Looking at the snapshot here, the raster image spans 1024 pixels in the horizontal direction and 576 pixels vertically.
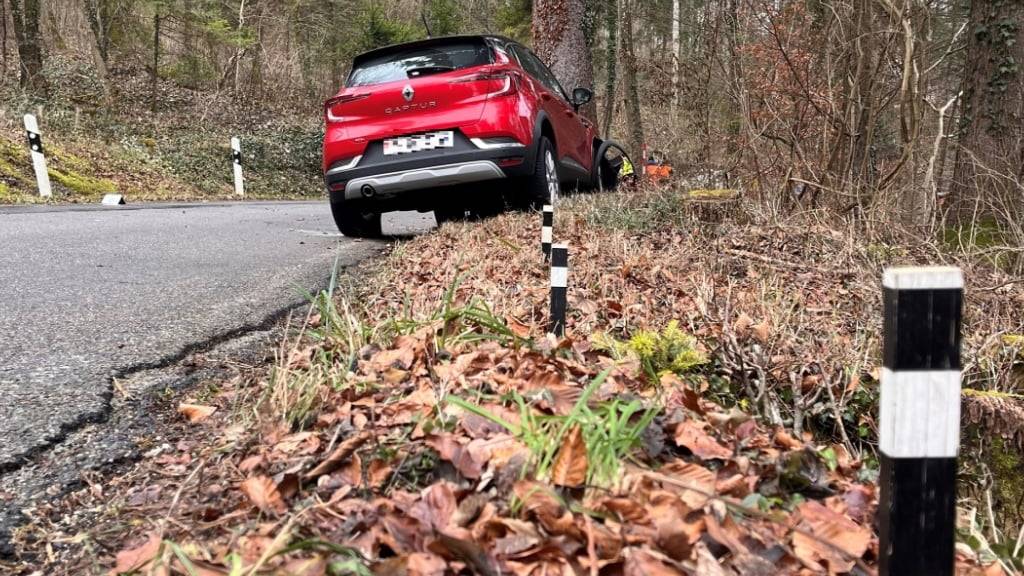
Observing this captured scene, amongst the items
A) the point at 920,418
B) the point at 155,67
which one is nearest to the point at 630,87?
the point at 155,67

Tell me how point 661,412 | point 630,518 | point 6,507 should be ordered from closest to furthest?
1. point 630,518
2. point 6,507
3. point 661,412

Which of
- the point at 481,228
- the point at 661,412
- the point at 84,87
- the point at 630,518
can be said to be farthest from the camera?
the point at 84,87

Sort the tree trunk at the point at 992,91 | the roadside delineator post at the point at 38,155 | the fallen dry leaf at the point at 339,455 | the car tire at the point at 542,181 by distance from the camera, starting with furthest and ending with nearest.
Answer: the roadside delineator post at the point at 38,155, the tree trunk at the point at 992,91, the car tire at the point at 542,181, the fallen dry leaf at the point at 339,455

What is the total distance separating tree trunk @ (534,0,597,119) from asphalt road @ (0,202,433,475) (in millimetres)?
3828

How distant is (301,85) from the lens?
74.2ft

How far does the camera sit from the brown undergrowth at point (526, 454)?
147cm

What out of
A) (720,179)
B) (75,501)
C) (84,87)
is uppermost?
(84,87)

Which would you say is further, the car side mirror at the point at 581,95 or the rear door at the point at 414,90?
the car side mirror at the point at 581,95

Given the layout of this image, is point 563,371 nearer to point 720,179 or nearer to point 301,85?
point 720,179

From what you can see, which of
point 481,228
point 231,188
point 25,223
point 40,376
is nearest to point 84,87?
point 231,188

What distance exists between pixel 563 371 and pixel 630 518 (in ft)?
2.83

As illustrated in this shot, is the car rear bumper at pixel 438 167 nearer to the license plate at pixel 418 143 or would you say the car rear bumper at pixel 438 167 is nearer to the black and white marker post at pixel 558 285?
the license plate at pixel 418 143

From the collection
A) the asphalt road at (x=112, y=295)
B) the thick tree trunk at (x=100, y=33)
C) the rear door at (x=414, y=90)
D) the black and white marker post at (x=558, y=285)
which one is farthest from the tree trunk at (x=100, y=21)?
the black and white marker post at (x=558, y=285)

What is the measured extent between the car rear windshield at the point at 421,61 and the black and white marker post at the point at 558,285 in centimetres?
344
